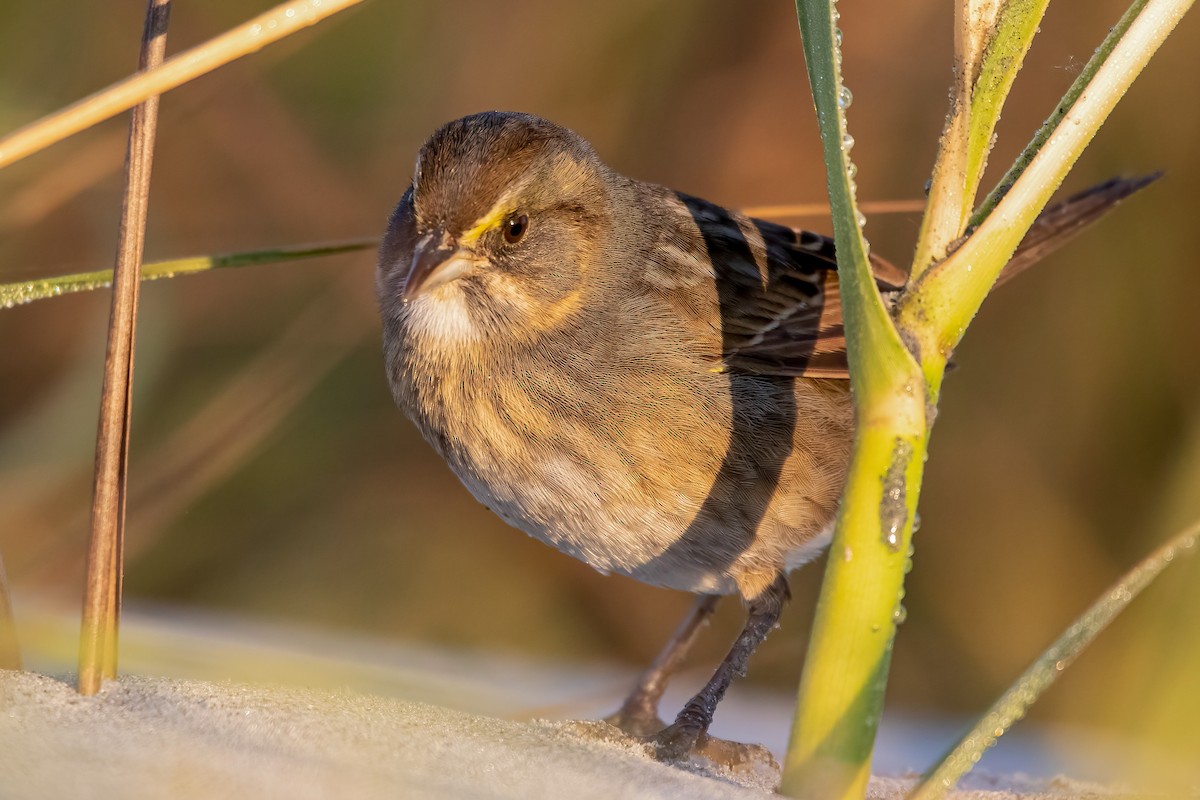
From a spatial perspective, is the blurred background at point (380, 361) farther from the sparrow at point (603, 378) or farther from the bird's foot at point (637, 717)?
the sparrow at point (603, 378)

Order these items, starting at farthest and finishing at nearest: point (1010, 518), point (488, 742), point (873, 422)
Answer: point (1010, 518), point (488, 742), point (873, 422)

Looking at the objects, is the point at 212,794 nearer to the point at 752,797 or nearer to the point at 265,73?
the point at 752,797

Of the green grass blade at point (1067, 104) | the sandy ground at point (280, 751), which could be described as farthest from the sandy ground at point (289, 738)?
the green grass blade at point (1067, 104)

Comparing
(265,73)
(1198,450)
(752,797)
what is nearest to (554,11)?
(265,73)

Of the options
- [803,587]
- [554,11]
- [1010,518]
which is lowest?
→ [803,587]

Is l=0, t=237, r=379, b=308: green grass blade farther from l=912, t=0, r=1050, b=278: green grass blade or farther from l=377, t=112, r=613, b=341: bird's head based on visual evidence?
l=912, t=0, r=1050, b=278: green grass blade

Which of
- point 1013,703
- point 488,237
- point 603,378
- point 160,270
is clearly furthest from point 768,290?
point 1013,703
